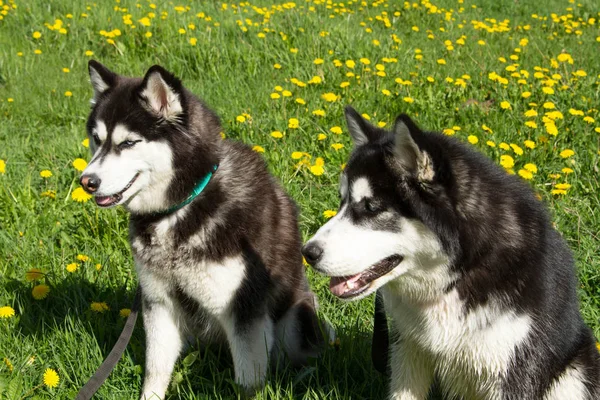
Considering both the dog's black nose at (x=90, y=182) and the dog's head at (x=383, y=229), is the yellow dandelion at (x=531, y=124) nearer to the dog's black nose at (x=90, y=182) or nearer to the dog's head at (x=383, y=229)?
the dog's head at (x=383, y=229)

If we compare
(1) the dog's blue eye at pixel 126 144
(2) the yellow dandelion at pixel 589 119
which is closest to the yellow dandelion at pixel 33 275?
(1) the dog's blue eye at pixel 126 144

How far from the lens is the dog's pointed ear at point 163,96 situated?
3016 mm

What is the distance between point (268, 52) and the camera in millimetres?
7188

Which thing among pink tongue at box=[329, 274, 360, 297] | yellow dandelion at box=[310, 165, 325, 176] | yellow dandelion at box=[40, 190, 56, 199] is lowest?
yellow dandelion at box=[40, 190, 56, 199]

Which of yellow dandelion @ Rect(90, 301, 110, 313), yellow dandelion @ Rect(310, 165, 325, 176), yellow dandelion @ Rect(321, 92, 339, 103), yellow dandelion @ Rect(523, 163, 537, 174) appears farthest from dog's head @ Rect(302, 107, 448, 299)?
yellow dandelion @ Rect(321, 92, 339, 103)

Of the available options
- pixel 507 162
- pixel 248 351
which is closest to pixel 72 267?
pixel 248 351

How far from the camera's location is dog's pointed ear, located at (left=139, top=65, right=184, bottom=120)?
9.89 feet

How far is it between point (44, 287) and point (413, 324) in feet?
7.06

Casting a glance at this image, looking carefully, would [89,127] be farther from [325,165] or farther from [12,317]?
[325,165]

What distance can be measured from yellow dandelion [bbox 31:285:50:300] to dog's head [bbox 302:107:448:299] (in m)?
1.90

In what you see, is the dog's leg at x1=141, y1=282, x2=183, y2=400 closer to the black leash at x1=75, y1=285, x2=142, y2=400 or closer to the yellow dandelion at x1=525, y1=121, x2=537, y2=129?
the black leash at x1=75, y1=285, x2=142, y2=400

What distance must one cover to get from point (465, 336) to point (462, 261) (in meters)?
0.34

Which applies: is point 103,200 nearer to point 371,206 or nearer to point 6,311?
point 6,311

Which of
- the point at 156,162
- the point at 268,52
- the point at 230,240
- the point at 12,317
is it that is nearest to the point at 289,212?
the point at 230,240
